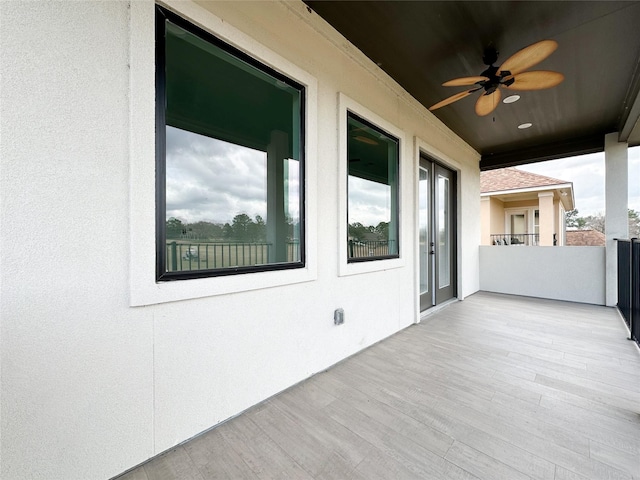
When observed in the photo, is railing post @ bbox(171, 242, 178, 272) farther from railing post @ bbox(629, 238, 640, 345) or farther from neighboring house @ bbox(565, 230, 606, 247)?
neighboring house @ bbox(565, 230, 606, 247)

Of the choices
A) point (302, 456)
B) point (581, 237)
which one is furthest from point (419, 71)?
point (581, 237)

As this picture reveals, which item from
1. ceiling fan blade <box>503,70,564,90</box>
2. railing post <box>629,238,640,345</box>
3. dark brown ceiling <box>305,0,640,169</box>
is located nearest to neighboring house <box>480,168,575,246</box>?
dark brown ceiling <box>305,0,640,169</box>

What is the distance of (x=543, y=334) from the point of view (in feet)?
11.0

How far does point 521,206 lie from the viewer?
10.7 m

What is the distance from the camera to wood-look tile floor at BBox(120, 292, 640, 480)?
4.68ft

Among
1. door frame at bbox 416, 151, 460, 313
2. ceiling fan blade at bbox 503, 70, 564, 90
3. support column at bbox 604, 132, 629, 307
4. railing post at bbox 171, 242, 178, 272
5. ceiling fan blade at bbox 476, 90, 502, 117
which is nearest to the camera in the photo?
railing post at bbox 171, 242, 178, 272

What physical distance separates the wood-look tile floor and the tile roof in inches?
276

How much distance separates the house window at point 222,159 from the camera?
1595 mm

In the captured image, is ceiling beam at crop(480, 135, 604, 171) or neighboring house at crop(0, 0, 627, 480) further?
ceiling beam at crop(480, 135, 604, 171)

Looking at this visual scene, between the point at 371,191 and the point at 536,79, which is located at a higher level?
the point at 536,79

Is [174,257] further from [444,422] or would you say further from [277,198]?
[444,422]

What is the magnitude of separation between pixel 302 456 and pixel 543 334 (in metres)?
3.38

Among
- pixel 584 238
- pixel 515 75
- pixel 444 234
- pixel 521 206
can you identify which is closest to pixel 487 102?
pixel 515 75

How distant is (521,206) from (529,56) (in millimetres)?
10258
